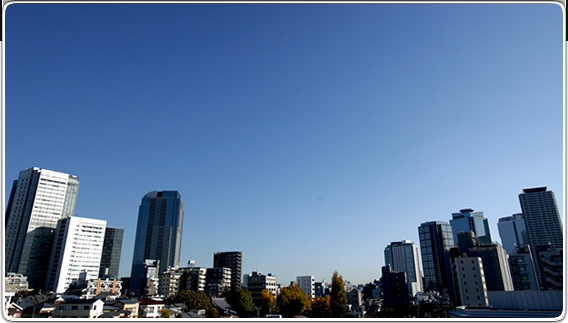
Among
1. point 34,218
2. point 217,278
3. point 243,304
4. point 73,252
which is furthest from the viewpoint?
point 34,218

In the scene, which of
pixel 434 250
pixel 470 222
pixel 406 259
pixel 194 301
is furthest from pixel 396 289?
pixel 470 222

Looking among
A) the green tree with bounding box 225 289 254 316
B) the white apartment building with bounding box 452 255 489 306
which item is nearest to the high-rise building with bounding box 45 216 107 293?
the green tree with bounding box 225 289 254 316

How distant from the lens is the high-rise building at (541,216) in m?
80.1

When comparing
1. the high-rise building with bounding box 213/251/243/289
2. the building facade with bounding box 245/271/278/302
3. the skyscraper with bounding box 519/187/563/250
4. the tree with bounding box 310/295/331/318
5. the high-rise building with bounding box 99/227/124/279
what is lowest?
the tree with bounding box 310/295/331/318

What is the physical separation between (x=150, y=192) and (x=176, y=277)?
4048cm

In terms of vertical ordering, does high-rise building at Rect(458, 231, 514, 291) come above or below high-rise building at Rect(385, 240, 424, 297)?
below

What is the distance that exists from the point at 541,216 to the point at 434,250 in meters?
32.3

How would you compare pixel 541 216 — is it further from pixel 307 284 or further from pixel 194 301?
pixel 194 301

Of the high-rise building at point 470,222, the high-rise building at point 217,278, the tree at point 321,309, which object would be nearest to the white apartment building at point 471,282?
the tree at point 321,309

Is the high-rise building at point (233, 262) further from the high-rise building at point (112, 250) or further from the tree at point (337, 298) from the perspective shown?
the tree at point (337, 298)

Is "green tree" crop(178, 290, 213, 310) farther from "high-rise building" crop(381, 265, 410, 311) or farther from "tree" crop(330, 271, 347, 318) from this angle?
"high-rise building" crop(381, 265, 410, 311)

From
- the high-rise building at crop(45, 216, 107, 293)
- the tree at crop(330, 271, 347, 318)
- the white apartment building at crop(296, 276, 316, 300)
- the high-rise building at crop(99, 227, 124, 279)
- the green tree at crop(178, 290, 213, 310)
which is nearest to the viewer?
the tree at crop(330, 271, 347, 318)

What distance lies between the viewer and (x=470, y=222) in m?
104

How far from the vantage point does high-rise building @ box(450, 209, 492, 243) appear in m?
103
